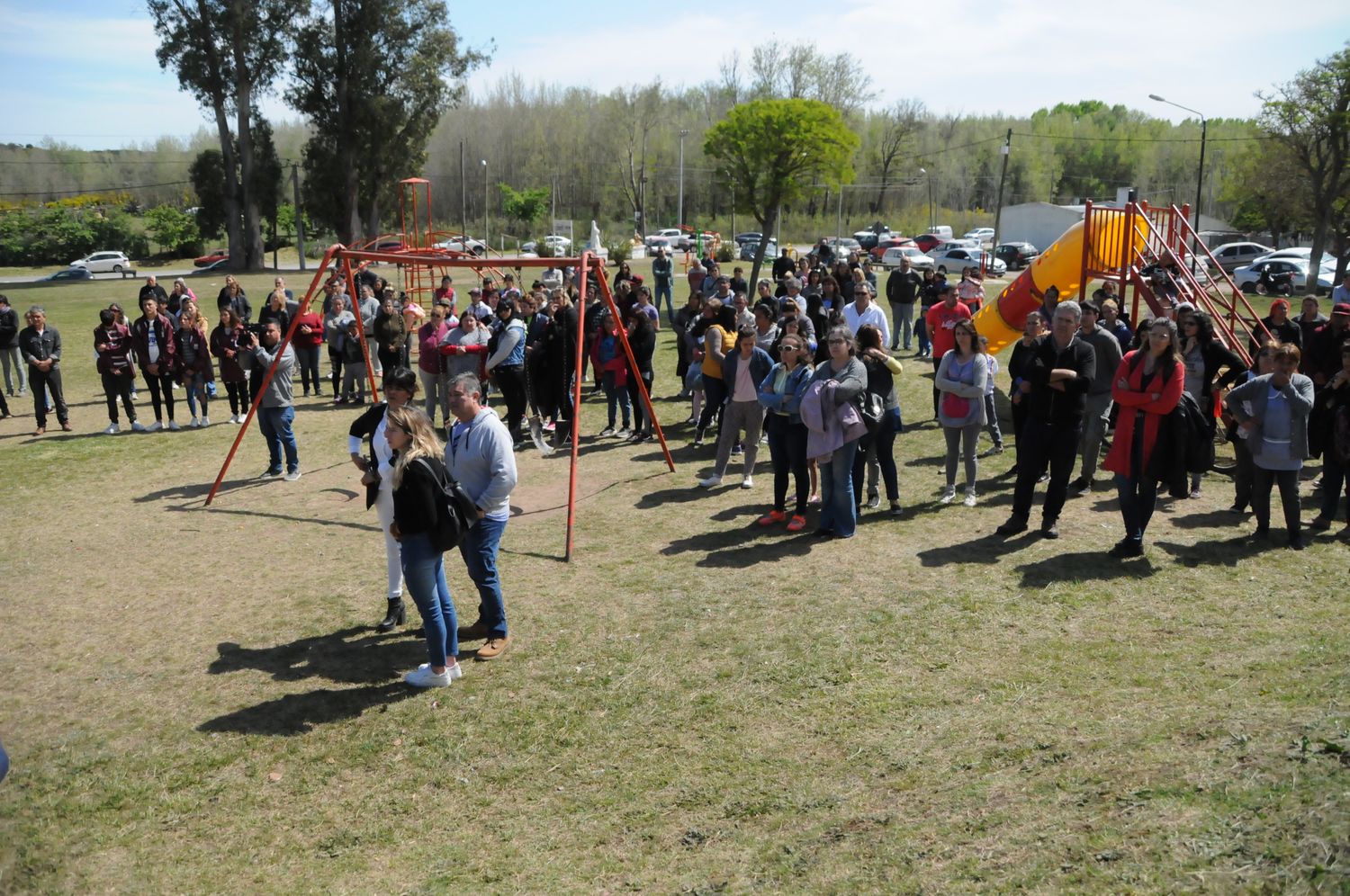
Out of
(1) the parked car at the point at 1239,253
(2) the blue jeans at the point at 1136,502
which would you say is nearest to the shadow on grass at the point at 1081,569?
(2) the blue jeans at the point at 1136,502

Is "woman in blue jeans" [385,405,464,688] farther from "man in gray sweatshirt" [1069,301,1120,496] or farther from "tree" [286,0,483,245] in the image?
"tree" [286,0,483,245]

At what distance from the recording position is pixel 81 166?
10706 cm

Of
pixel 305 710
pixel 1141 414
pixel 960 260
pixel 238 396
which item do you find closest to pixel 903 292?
pixel 1141 414

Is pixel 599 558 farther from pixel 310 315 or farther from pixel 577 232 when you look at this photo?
pixel 577 232

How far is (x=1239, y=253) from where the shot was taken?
42.8m

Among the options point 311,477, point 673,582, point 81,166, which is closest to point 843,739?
point 673,582

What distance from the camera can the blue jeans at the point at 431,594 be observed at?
6.03 m

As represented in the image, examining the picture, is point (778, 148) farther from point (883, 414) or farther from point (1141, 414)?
point (1141, 414)

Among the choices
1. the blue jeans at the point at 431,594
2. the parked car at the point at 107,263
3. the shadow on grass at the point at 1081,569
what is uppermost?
the parked car at the point at 107,263

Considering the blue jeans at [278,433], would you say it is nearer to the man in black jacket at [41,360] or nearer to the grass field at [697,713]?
the grass field at [697,713]

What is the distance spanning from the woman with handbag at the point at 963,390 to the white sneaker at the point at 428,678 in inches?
204

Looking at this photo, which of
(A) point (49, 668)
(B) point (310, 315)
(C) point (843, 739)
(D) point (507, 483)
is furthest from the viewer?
(B) point (310, 315)

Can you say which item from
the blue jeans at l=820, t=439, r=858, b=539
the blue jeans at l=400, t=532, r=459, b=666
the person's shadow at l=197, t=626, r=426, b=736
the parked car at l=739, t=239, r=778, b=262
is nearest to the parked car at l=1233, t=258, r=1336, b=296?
the parked car at l=739, t=239, r=778, b=262

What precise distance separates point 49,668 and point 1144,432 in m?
8.17
